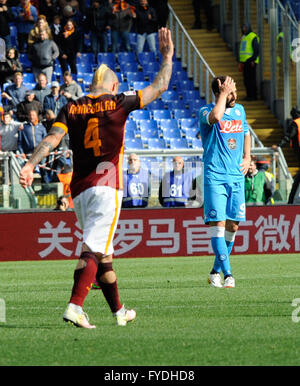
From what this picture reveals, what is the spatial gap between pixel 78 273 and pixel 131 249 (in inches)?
413

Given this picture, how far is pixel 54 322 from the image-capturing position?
844 centimetres

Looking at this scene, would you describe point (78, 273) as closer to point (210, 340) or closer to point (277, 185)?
point (210, 340)

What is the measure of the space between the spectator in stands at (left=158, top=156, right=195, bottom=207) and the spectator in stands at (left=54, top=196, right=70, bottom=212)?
1.71 meters

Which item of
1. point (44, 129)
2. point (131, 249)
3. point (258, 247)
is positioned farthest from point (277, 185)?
point (44, 129)

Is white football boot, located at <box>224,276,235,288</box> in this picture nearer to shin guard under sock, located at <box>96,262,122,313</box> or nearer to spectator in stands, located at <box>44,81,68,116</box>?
shin guard under sock, located at <box>96,262,122,313</box>

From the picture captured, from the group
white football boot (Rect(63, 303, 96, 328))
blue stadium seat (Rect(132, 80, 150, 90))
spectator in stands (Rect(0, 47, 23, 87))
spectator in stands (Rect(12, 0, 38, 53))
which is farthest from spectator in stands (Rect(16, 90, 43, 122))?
white football boot (Rect(63, 303, 96, 328))

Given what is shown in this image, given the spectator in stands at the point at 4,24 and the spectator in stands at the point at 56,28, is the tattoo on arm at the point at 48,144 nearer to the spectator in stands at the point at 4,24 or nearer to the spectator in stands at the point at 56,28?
the spectator in stands at the point at 4,24

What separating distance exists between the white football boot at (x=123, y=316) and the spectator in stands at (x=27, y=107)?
1403 centimetres

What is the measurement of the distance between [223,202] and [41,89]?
501 inches

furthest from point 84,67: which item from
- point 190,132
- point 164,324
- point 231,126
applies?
point 164,324

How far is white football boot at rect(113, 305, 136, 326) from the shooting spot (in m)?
8.12

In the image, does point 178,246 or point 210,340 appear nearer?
point 210,340

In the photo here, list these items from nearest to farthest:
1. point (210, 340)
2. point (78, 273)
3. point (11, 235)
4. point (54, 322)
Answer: point (210, 340) → point (78, 273) → point (54, 322) → point (11, 235)

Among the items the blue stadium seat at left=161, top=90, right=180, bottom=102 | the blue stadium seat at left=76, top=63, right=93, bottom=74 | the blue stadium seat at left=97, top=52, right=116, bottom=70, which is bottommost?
the blue stadium seat at left=161, top=90, right=180, bottom=102
